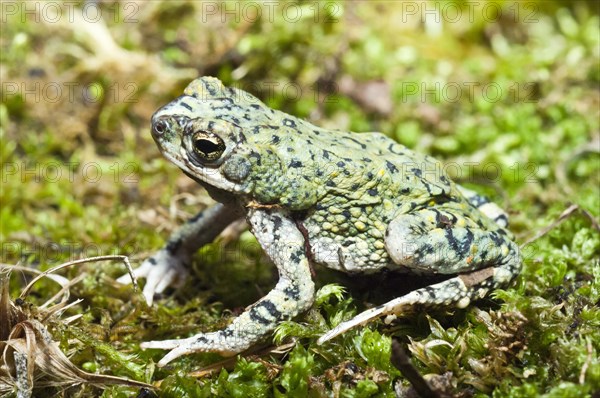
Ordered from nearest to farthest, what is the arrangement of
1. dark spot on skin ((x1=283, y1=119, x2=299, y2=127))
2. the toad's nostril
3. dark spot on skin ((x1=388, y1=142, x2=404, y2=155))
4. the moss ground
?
the moss ground
the toad's nostril
dark spot on skin ((x1=283, y1=119, x2=299, y2=127))
dark spot on skin ((x1=388, y1=142, x2=404, y2=155))

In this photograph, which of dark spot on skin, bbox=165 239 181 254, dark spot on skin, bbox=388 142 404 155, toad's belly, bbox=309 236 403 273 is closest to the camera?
toad's belly, bbox=309 236 403 273

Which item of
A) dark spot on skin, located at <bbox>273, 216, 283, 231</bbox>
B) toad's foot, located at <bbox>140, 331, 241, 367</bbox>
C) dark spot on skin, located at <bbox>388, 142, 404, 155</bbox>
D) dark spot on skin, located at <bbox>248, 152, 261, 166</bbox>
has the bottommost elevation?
toad's foot, located at <bbox>140, 331, 241, 367</bbox>

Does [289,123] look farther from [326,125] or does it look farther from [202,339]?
[326,125]

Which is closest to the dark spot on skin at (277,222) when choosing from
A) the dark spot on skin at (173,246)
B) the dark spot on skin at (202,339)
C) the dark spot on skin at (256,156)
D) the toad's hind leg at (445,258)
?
the dark spot on skin at (256,156)

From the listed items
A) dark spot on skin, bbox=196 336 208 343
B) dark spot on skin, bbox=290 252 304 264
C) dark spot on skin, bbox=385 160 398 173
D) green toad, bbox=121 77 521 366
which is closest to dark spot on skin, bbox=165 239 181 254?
green toad, bbox=121 77 521 366
